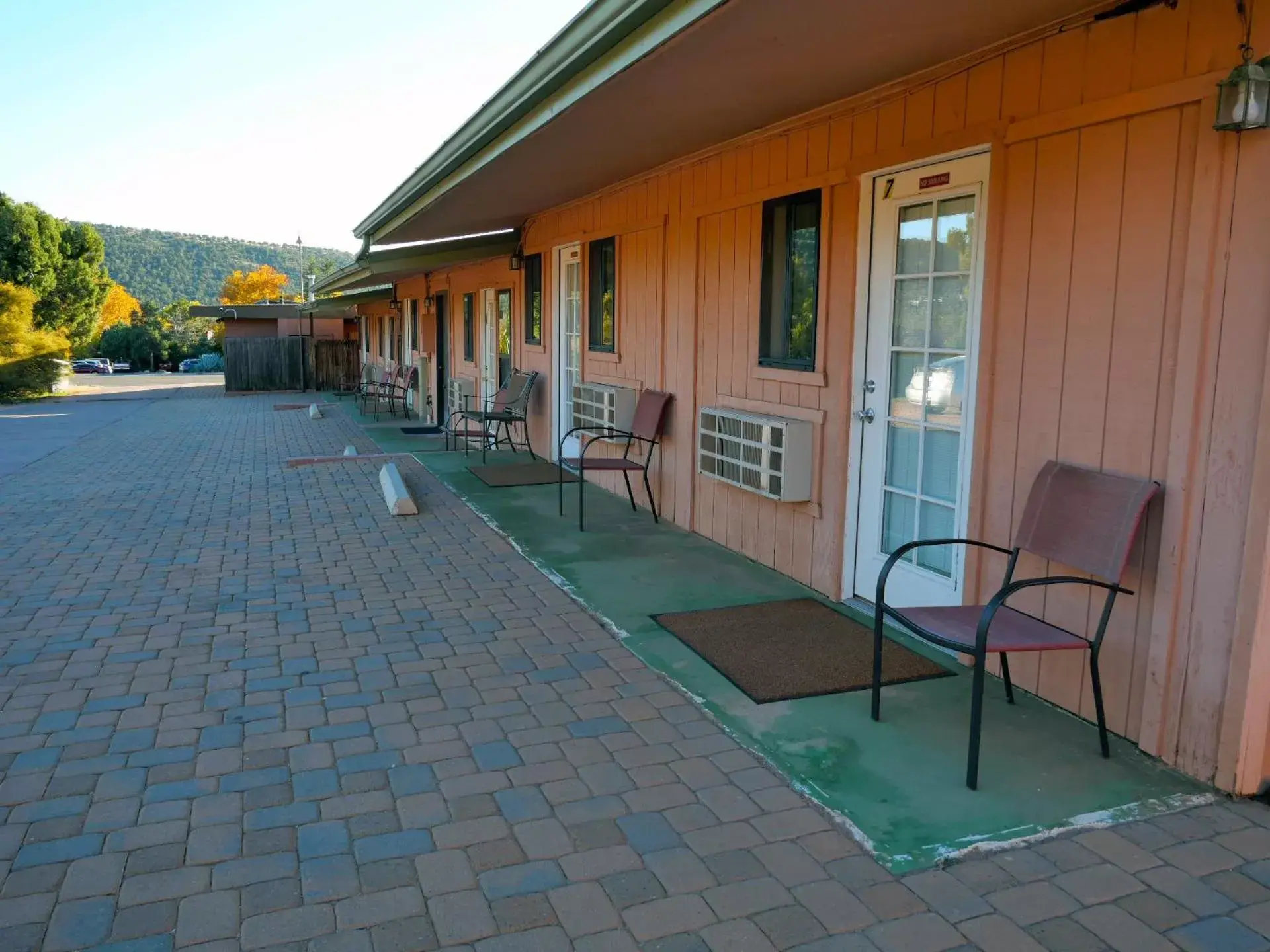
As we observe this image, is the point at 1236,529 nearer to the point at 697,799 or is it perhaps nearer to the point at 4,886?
the point at 697,799

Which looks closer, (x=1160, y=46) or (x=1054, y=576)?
(x=1160, y=46)

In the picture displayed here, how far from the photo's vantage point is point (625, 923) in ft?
7.11

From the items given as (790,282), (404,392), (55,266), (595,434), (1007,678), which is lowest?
(1007,678)

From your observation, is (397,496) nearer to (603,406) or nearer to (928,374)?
(603,406)

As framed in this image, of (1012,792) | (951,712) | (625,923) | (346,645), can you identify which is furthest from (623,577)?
(625,923)

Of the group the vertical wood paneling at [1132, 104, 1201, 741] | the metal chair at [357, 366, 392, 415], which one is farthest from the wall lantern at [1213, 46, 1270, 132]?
the metal chair at [357, 366, 392, 415]

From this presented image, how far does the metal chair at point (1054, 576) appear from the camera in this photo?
9.21 feet

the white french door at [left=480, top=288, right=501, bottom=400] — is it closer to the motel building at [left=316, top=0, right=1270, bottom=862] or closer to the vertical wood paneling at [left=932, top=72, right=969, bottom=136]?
the motel building at [left=316, top=0, right=1270, bottom=862]

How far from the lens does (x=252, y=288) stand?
57.4 meters

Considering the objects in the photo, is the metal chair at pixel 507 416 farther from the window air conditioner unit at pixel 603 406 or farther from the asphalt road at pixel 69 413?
the asphalt road at pixel 69 413

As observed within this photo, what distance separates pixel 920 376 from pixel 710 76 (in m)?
1.52

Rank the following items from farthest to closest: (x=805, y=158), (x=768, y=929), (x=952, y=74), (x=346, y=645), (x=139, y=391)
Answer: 1. (x=139, y=391)
2. (x=805, y=158)
3. (x=346, y=645)
4. (x=952, y=74)
5. (x=768, y=929)

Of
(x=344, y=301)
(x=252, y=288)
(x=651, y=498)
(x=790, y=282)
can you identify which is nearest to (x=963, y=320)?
(x=790, y=282)

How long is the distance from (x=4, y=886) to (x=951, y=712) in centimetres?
287
